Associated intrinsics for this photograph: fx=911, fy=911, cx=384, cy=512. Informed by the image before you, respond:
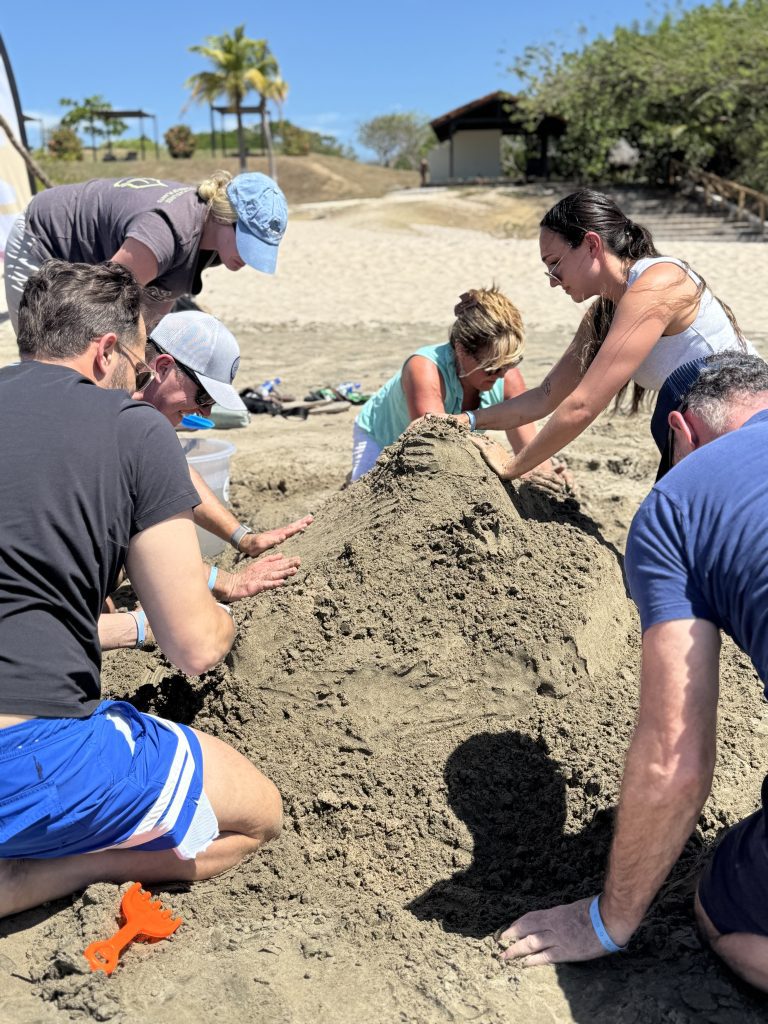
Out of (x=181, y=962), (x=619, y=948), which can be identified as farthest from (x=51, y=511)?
(x=619, y=948)

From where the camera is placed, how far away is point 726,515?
1.70m

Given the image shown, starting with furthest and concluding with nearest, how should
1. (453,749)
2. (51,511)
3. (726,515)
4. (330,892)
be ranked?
(453,749) → (330,892) → (51,511) → (726,515)

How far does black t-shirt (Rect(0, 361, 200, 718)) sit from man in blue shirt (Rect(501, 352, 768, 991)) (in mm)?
1075

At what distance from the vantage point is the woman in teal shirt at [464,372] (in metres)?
3.62

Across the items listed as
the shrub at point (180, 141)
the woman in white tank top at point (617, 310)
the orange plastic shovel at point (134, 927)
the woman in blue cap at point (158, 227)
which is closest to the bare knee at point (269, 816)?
the orange plastic shovel at point (134, 927)

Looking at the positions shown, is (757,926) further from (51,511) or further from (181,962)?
(51,511)

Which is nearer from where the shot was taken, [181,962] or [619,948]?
[619,948]

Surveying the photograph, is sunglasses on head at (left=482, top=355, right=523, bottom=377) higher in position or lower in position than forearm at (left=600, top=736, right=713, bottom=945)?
higher

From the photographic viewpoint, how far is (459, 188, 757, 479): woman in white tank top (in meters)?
3.02

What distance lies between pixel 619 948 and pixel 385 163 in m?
63.5

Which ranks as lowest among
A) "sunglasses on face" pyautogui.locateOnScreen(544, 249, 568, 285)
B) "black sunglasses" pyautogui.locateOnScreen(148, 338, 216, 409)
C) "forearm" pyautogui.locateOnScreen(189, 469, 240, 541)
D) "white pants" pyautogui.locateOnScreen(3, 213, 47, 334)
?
"forearm" pyautogui.locateOnScreen(189, 469, 240, 541)

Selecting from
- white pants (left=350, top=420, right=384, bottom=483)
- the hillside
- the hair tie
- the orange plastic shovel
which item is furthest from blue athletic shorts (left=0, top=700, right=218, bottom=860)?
the hillside

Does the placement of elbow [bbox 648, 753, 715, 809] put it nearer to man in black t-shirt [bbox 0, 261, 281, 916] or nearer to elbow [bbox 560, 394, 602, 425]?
man in black t-shirt [bbox 0, 261, 281, 916]

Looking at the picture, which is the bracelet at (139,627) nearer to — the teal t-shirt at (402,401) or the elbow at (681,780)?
the teal t-shirt at (402,401)
